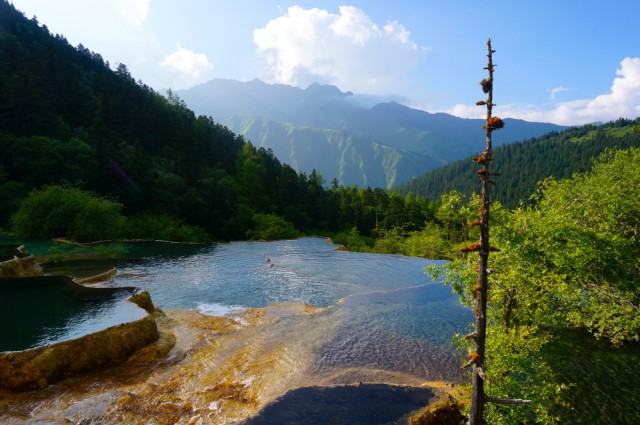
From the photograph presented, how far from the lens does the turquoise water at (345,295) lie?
13203 millimetres

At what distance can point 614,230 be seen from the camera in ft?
52.1

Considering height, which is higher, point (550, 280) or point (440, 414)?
point (550, 280)

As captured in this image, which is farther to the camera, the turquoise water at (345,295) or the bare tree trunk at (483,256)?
the turquoise water at (345,295)

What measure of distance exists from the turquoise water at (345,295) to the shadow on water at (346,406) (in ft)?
4.61

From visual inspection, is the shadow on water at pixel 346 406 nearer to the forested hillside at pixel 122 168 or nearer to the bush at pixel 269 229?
the forested hillside at pixel 122 168

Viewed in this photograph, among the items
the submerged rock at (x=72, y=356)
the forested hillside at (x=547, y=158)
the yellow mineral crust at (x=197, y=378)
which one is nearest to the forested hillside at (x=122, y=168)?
the submerged rock at (x=72, y=356)

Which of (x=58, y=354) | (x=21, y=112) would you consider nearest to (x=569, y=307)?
(x=58, y=354)

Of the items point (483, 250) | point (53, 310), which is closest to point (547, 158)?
point (483, 250)

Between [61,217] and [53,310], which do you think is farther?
[61,217]

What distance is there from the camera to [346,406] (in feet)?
32.0

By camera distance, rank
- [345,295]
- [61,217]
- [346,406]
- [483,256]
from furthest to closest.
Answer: [61,217] < [345,295] < [346,406] < [483,256]

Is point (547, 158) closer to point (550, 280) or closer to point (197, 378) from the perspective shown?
point (550, 280)

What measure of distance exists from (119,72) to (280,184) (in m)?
47.5

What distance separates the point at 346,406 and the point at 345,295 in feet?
38.0
